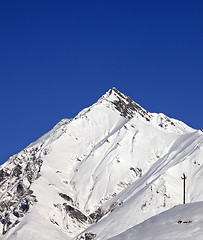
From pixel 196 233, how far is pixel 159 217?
9.99 meters

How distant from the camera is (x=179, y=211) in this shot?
2719 inches

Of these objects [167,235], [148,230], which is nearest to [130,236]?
[148,230]

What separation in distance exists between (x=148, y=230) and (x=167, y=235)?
518cm

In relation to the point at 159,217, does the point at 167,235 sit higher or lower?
lower

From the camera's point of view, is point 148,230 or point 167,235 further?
point 148,230

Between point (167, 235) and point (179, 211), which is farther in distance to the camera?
point (179, 211)

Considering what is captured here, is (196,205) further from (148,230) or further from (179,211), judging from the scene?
(148,230)

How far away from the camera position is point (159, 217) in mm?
69250

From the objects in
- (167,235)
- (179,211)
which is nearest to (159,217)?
(179,211)

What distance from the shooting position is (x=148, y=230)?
217ft

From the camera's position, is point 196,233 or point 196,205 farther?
point 196,205

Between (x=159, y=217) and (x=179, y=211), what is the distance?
2.04 meters

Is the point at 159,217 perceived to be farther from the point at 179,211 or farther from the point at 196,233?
the point at 196,233

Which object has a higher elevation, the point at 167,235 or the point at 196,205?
the point at 196,205
